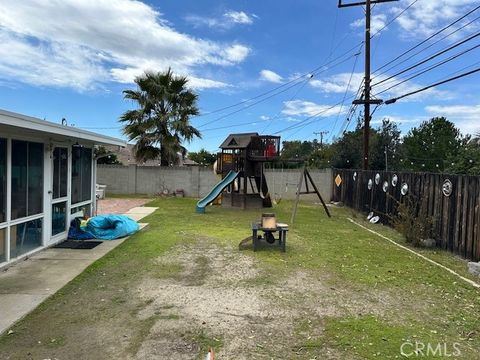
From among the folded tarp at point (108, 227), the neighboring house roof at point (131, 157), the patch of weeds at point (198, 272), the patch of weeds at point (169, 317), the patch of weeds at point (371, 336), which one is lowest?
the patch of weeds at point (169, 317)

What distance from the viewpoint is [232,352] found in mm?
3289

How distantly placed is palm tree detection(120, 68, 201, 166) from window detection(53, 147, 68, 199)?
1207 cm

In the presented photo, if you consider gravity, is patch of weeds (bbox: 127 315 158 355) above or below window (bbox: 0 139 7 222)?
below

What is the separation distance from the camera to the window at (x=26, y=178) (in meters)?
6.11

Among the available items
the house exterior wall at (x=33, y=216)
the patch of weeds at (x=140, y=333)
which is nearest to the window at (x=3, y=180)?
the house exterior wall at (x=33, y=216)

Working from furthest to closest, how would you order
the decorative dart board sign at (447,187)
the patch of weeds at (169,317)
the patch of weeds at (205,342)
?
the decorative dart board sign at (447,187), the patch of weeds at (169,317), the patch of weeds at (205,342)

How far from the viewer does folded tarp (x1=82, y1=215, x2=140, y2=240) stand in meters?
8.19

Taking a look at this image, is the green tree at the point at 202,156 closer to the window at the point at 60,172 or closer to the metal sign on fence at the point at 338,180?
the metal sign on fence at the point at 338,180

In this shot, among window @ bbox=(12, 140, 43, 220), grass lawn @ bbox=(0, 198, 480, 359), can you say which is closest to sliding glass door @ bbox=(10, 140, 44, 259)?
window @ bbox=(12, 140, 43, 220)

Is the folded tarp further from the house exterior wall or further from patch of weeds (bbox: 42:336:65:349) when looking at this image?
patch of weeds (bbox: 42:336:65:349)

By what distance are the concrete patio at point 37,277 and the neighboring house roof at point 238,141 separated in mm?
9066

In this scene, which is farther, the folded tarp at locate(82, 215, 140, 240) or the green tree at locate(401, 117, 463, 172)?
the green tree at locate(401, 117, 463, 172)

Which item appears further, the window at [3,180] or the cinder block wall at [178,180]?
the cinder block wall at [178,180]

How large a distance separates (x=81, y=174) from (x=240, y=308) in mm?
5939
